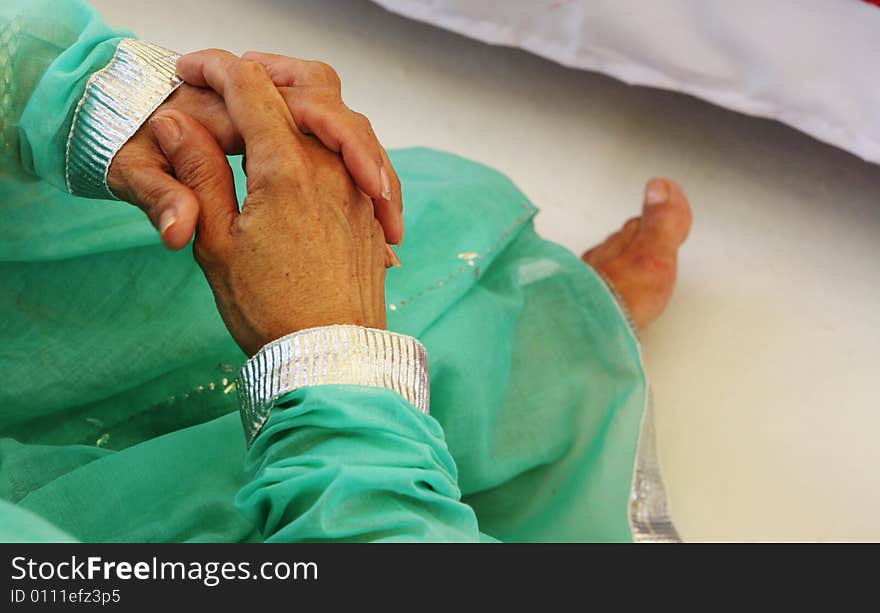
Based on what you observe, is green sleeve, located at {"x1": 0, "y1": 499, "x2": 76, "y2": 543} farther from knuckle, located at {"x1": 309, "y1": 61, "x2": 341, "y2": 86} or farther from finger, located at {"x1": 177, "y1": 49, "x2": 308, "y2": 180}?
knuckle, located at {"x1": 309, "y1": 61, "x2": 341, "y2": 86}

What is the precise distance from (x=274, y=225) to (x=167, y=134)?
0.38 feet

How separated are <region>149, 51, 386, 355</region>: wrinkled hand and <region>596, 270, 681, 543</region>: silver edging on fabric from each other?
0.37 meters

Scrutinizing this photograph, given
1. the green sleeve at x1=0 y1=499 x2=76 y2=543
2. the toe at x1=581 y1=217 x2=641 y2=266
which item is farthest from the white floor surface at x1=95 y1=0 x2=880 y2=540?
the green sleeve at x1=0 y1=499 x2=76 y2=543

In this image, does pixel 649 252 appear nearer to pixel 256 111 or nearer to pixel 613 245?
pixel 613 245

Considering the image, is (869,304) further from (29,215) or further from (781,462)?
(29,215)

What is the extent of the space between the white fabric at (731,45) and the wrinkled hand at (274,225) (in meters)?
0.61

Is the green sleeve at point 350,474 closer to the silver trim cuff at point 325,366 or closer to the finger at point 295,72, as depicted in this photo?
the silver trim cuff at point 325,366

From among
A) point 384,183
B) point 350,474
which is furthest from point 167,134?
point 350,474

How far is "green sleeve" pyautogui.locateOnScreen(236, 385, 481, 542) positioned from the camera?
1.72 ft

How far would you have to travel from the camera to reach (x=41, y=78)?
726 millimetres

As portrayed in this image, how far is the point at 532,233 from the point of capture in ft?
3.35

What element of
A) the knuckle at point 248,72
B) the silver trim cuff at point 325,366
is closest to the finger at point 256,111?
the knuckle at point 248,72
